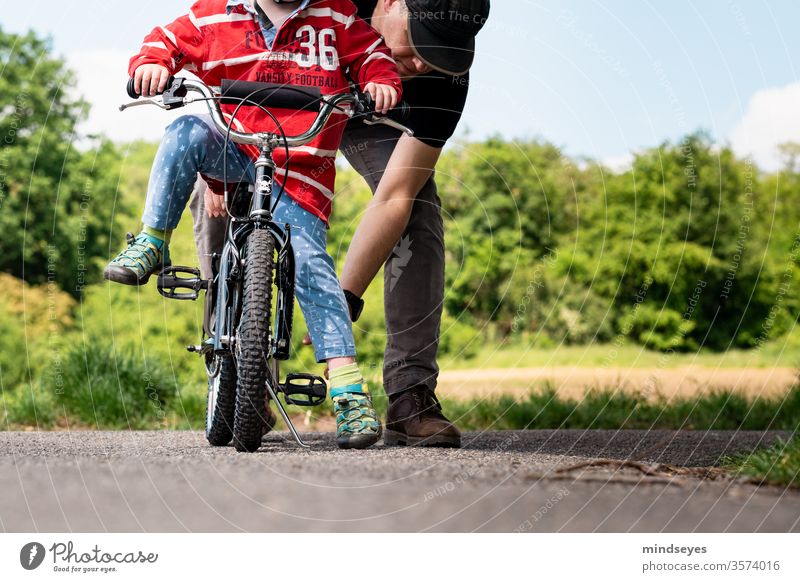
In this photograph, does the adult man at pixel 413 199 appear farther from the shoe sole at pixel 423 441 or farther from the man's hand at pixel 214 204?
the man's hand at pixel 214 204

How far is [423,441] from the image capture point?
3.85 metres

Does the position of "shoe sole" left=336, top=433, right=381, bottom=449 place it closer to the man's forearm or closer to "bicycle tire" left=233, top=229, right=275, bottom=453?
"bicycle tire" left=233, top=229, right=275, bottom=453

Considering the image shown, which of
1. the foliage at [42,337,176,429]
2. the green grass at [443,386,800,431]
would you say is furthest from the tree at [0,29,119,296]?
the green grass at [443,386,800,431]

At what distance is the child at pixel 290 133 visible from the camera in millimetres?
3289

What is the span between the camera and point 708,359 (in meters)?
23.0

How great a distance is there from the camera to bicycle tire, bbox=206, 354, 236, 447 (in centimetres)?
334

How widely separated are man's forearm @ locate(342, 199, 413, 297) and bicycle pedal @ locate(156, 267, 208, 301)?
2.05 ft

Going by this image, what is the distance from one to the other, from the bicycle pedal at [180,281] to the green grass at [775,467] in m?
1.99

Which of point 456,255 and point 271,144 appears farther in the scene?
point 456,255

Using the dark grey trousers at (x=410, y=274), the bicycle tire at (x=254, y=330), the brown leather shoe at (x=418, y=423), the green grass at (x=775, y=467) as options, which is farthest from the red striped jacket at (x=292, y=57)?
the green grass at (x=775, y=467)
